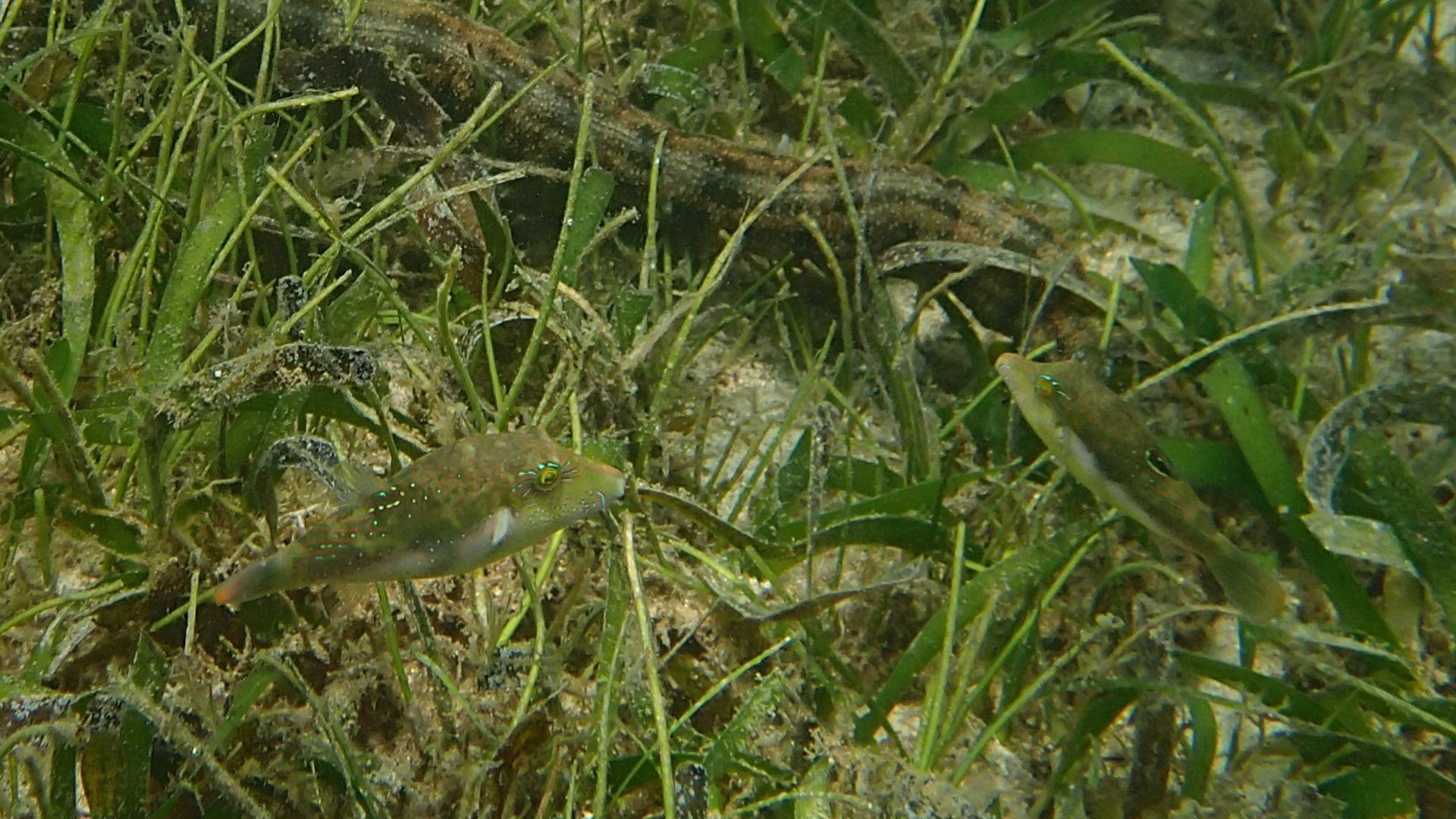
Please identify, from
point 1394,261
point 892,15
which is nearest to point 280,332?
point 892,15

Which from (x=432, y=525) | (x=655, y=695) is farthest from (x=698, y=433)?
(x=432, y=525)

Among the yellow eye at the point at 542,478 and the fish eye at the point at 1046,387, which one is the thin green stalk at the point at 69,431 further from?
the fish eye at the point at 1046,387

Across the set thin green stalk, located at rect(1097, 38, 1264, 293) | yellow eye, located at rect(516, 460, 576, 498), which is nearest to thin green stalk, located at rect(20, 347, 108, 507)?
yellow eye, located at rect(516, 460, 576, 498)

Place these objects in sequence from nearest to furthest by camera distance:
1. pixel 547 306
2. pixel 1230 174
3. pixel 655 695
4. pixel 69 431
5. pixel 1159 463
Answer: pixel 655 695 → pixel 69 431 → pixel 1159 463 → pixel 547 306 → pixel 1230 174

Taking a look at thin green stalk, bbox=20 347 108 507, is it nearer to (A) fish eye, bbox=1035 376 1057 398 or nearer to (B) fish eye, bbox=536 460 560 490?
(B) fish eye, bbox=536 460 560 490

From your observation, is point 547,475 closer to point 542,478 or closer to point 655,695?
point 542,478

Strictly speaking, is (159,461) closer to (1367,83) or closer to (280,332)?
(280,332)
